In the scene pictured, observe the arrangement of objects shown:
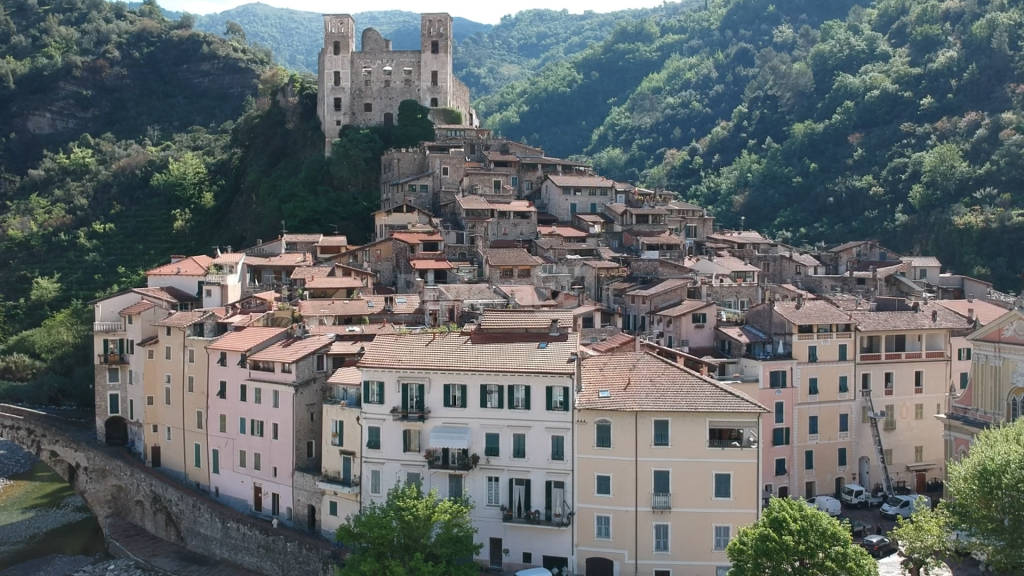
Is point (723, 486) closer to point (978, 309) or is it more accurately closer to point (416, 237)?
point (978, 309)

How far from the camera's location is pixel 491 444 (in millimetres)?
40250

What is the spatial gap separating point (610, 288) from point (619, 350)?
17603 mm

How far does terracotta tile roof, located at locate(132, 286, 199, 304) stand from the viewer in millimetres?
60062

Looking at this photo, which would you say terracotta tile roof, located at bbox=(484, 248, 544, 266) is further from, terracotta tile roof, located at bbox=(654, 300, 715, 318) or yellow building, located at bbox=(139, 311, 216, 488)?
yellow building, located at bbox=(139, 311, 216, 488)

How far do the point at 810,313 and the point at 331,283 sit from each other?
2489 centimetres

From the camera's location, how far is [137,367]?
58.7 metres

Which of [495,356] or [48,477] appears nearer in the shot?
[495,356]

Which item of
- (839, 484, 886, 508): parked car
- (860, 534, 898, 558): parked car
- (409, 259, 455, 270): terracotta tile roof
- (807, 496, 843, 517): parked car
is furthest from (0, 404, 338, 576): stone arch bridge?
(839, 484, 886, 508): parked car

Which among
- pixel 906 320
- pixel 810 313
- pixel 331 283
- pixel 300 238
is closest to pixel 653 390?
pixel 810 313

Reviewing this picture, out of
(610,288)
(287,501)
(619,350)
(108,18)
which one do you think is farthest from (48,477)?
(108,18)

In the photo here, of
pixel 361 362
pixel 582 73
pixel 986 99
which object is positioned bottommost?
pixel 361 362

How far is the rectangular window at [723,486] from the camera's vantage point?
38.5 m

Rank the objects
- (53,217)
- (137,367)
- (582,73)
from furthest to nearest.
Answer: (582,73), (53,217), (137,367)

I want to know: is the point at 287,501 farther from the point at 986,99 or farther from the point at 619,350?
the point at 986,99
